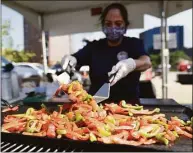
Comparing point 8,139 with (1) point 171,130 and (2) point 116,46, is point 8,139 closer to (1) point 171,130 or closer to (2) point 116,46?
(1) point 171,130

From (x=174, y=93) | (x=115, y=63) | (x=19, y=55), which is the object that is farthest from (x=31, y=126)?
(x=19, y=55)

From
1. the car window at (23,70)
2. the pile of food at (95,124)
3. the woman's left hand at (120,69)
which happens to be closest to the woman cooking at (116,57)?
the woman's left hand at (120,69)

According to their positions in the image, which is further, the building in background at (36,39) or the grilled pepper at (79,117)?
the building in background at (36,39)

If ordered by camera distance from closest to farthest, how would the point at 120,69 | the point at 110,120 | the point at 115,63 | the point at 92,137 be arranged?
1. the point at 92,137
2. the point at 110,120
3. the point at 120,69
4. the point at 115,63

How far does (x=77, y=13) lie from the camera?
547 cm

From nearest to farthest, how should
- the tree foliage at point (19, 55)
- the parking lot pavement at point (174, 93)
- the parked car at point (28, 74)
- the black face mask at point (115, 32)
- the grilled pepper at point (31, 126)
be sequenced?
the grilled pepper at point (31, 126), the black face mask at point (115, 32), the parking lot pavement at point (174, 93), the parked car at point (28, 74), the tree foliage at point (19, 55)

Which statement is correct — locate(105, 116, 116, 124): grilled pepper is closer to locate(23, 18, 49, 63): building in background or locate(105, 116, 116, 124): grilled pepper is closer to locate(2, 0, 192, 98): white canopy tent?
locate(2, 0, 192, 98): white canopy tent

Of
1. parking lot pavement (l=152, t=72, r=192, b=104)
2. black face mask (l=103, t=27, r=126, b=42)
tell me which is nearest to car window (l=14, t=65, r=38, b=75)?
parking lot pavement (l=152, t=72, r=192, b=104)

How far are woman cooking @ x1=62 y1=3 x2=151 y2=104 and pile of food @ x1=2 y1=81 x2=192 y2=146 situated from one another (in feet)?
1.60

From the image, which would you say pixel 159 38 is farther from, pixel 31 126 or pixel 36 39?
pixel 31 126

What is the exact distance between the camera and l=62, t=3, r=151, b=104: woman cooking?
2320 mm

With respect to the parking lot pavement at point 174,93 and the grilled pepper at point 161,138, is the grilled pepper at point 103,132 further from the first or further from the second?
the parking lot pavement at point 174,93

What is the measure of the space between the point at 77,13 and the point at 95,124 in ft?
14.1

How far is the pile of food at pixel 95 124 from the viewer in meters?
1.36
